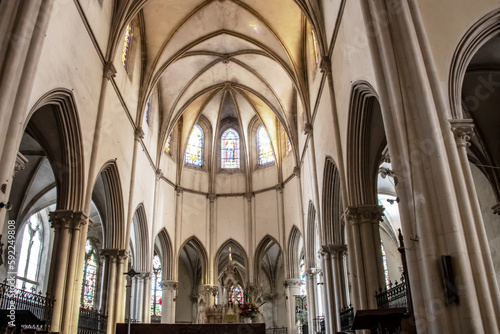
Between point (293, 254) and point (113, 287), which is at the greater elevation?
point (293, 254)

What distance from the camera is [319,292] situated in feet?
74.0

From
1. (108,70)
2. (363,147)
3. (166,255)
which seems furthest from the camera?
(166,255)

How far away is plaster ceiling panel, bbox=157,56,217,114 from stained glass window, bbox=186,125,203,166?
370cm

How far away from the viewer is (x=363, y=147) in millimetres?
12453

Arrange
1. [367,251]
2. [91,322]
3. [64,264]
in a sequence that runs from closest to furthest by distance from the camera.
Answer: [64,264] < [367,251] < [91,322]

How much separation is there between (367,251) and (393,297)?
1926 millimetres

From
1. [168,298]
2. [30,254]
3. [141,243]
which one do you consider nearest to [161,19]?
A: [141,243]

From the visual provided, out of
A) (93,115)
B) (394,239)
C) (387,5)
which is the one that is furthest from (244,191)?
(387,5)

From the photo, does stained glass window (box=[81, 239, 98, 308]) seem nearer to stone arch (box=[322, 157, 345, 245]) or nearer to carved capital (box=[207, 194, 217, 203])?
carved capital (box=[207, 194, 217, 203])

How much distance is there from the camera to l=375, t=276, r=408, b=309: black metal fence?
31.7 ft

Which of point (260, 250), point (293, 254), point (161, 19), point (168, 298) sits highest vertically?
point (161, 19)

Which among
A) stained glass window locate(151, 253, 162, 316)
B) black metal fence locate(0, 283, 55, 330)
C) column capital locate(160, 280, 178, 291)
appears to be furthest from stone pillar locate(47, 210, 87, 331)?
stained glass window locate(151, 253, 162, 316)

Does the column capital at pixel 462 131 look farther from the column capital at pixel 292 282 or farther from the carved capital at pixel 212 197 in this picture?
the carved capital at pixel 212 197

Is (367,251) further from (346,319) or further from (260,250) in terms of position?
(260,250)
